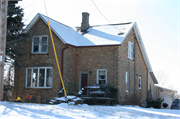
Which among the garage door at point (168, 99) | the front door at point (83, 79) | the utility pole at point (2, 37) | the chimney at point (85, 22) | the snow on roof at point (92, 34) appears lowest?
the garage door at point (168, 99)

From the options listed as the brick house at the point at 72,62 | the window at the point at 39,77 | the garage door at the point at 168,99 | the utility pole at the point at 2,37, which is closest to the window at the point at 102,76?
the brick house at the point at 72,62

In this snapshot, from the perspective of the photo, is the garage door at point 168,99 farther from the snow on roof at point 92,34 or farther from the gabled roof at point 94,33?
the snow on roof at point 92,34

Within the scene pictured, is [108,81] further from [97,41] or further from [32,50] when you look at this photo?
[32,50]

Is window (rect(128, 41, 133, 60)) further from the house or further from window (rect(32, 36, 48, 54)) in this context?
the house

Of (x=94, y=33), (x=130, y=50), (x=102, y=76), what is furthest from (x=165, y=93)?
(x=102, y=76)

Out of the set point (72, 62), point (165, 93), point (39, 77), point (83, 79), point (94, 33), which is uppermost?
point (94, 33)

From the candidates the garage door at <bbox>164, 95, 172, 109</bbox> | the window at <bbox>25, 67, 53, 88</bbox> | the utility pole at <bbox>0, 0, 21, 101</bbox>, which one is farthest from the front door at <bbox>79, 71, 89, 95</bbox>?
the garage door at <bbox>164, 95, 172, 109</bbox>

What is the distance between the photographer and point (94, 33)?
2219 cm

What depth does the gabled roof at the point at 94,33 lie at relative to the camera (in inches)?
778

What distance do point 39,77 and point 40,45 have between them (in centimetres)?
272

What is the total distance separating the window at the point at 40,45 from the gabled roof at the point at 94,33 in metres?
1.26

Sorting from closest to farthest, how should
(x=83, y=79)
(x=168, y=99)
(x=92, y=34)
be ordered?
(x=83, y=79)
(x=92, y=34)
(x=168, y=99)

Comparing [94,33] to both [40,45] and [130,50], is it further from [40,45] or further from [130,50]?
[40,45]

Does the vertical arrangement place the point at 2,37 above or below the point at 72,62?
above
